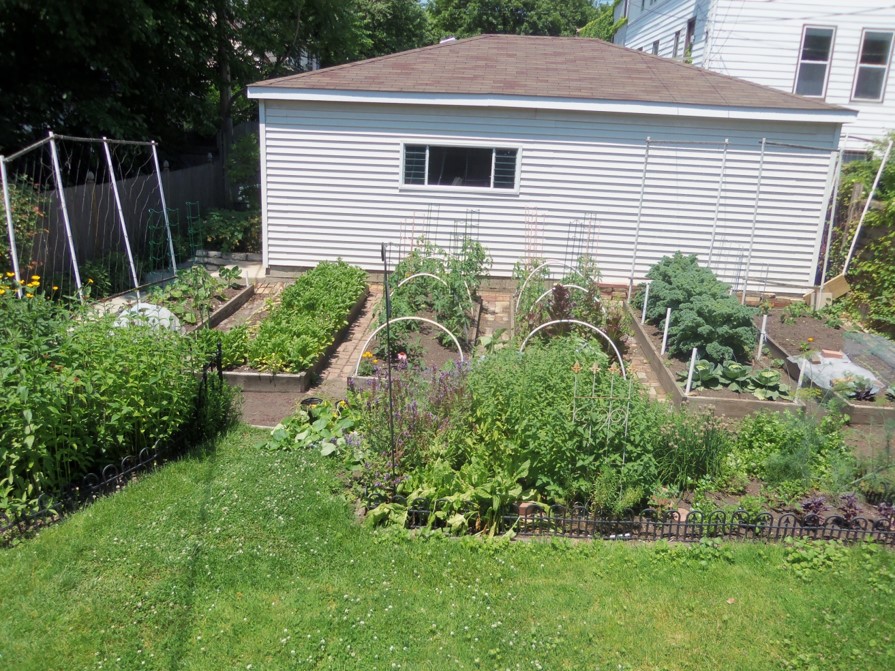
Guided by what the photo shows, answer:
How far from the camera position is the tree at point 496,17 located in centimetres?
4075

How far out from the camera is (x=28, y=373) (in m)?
4.62

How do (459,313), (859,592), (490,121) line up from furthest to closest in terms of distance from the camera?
(490,121)
(459,313)
(859,592)

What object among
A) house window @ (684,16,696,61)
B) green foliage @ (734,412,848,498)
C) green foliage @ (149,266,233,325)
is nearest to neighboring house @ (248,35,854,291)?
green foliage @ (149,266,233,325)

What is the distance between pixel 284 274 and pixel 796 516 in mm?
9095

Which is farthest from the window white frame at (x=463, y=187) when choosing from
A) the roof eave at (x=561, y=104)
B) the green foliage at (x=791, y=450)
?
the green foliage at (x=791, y=450)

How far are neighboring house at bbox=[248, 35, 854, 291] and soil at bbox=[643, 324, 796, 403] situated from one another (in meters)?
2.17

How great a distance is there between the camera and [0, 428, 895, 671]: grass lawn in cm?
370

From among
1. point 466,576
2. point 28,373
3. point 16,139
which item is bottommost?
point 466,576

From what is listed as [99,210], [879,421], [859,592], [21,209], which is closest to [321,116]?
[99,210]

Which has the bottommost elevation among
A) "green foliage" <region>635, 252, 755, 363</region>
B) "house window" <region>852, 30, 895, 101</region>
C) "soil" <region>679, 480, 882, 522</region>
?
"soil" <region>679, 480, 882, 522</region>

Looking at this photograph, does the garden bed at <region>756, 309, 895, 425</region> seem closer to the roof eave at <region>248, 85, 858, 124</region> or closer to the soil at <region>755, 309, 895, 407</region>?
the soil at <region>755, 309, 895, 407</region>

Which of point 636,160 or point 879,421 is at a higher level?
point 636,160

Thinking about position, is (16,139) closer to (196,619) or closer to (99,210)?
(99,210)

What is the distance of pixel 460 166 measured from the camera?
11492 mm
